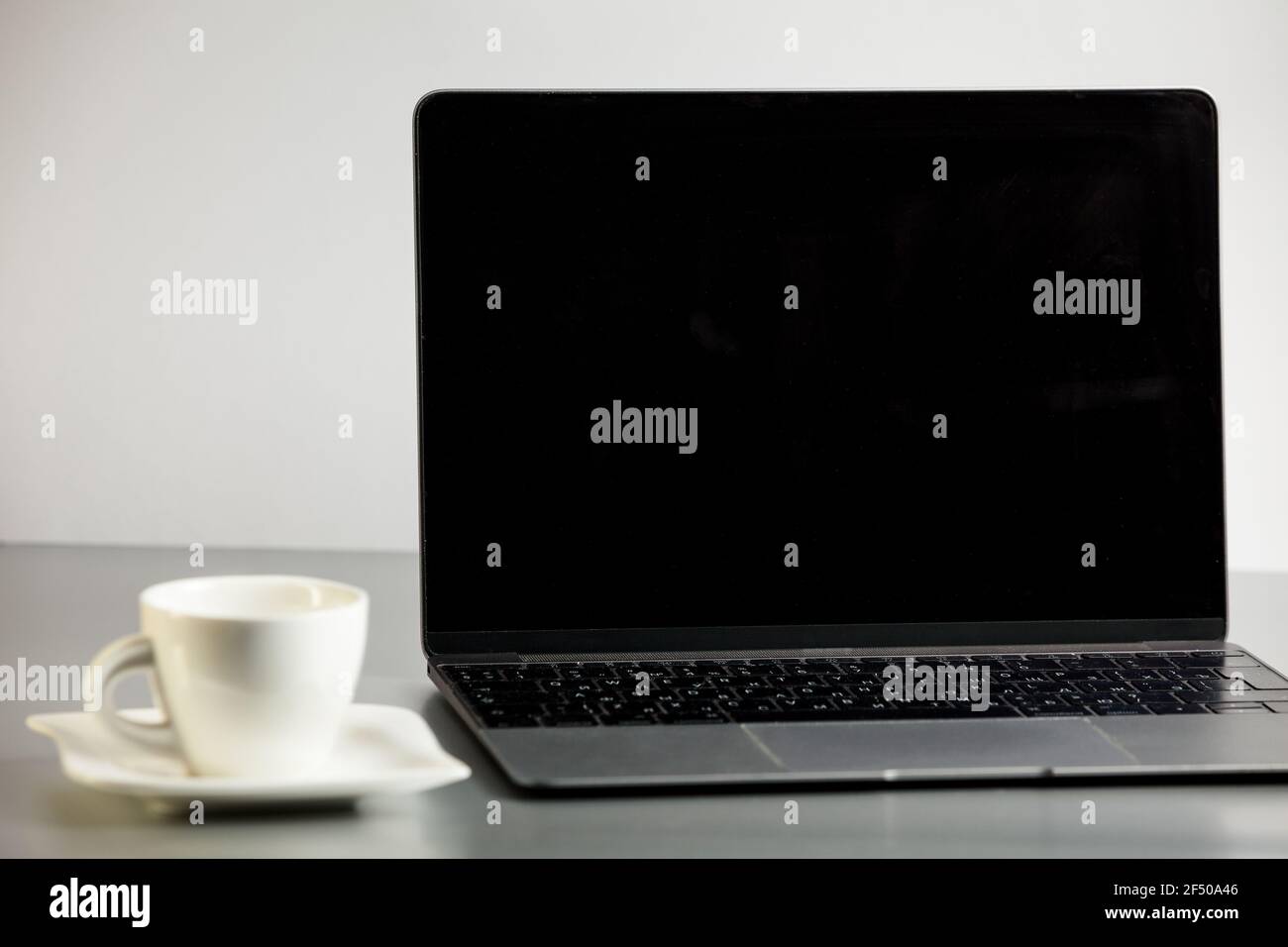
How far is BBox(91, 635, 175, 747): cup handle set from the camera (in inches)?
20.6

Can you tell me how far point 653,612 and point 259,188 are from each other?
613 mm

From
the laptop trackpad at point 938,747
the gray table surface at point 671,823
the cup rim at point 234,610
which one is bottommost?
the gray table surface at point 671,823

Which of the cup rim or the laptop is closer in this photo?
the cup rim

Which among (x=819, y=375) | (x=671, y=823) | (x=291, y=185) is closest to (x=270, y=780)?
(x=671, y=823)

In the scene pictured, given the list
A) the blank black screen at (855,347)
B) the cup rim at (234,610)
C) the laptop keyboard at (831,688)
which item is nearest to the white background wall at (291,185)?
the blank black screen at (855,347)

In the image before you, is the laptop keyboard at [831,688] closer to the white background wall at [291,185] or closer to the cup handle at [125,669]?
the cup handle at [125,669]

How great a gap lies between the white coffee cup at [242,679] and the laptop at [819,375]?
227mm

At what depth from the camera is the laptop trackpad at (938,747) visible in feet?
1.83

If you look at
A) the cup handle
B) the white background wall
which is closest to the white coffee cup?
the cup handle

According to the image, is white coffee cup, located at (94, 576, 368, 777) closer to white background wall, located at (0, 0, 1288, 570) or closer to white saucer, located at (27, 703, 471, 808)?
white saucer, located at (27, 703, 471, 808)

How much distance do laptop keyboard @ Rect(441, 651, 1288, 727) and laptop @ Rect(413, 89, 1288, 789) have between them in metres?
0.03

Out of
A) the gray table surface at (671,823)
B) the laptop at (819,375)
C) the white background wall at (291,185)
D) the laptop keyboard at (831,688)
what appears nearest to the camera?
the gray table surface at (671,823)
